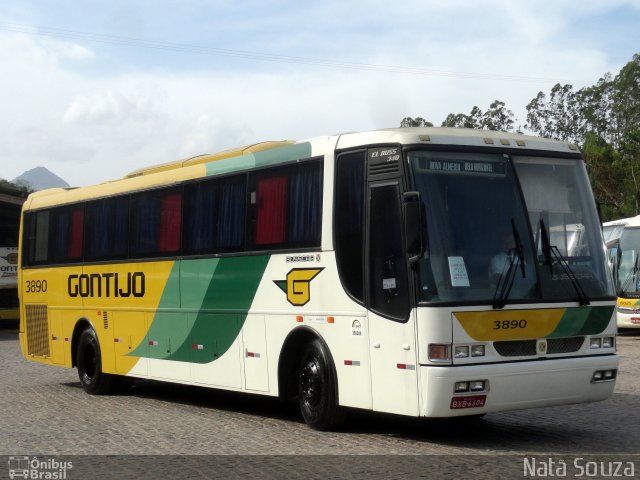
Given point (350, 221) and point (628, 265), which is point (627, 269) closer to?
point (628, 265)

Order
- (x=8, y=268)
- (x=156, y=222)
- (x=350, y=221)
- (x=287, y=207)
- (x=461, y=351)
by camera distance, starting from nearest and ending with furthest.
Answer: (x=461, y=351)
(x=350, y=221)
(x=287, y=207)
(x=156, y=222)
(x=8, y=268)

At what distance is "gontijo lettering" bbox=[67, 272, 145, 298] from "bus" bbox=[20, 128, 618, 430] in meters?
1.43

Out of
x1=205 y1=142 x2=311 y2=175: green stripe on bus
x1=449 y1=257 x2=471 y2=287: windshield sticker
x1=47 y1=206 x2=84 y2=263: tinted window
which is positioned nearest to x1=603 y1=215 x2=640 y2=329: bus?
x1=47 y1=206 x2=84 y2=263: tinted window

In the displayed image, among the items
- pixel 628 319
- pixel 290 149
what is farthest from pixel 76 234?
pixel 628 319

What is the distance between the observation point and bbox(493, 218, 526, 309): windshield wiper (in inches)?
403

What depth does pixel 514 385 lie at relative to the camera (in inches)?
400

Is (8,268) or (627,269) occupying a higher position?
(8,268)

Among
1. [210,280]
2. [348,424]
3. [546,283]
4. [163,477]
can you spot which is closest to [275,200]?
[210,280]

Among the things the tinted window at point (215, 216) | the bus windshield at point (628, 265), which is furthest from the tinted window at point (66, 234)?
the bus windshield at point (628, 265)

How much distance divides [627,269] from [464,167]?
62.8 ft

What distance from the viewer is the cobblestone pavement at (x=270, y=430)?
10352 millimetres

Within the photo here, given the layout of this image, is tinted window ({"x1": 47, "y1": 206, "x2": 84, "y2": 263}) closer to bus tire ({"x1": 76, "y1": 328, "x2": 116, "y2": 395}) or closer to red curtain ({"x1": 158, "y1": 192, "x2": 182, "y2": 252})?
bus tire ({"x1": 76, "y1": 328, "x2": 116, "y2": 395})

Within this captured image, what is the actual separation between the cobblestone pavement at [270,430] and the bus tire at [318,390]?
0.50 ft

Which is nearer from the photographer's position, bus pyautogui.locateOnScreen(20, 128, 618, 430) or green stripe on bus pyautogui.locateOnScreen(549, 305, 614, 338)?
bus pyautogui.locateOnScreen(20, 128, 618, 430)
